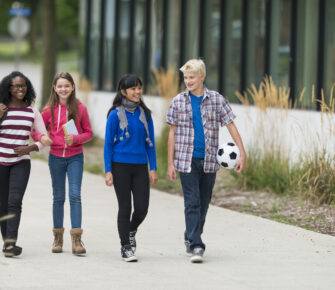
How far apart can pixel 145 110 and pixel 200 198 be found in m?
0.83

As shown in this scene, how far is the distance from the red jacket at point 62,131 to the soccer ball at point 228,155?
3.53 ft

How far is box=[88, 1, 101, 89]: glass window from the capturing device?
67.6ft

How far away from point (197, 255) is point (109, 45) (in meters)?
13.6

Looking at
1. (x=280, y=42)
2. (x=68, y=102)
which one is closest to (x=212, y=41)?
(x=280, y=42)

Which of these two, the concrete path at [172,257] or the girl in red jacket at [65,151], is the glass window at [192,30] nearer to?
the concrete path at [172,257]

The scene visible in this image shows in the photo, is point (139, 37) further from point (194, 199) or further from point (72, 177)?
point (194, 199)

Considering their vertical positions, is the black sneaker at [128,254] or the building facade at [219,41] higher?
the building facade at [219,41]

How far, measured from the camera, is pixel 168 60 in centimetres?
1747

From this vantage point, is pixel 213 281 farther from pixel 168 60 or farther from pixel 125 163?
pixel 168 60

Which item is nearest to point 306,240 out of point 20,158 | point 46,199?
point 20,158

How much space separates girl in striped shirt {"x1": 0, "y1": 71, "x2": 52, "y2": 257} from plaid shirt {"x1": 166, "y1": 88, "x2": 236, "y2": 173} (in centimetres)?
101

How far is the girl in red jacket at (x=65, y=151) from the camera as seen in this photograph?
718 centimetres

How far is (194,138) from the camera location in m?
6.94

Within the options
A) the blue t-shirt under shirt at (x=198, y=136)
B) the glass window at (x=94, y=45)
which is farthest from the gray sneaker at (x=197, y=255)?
the glass window at (x=94, y=45)
